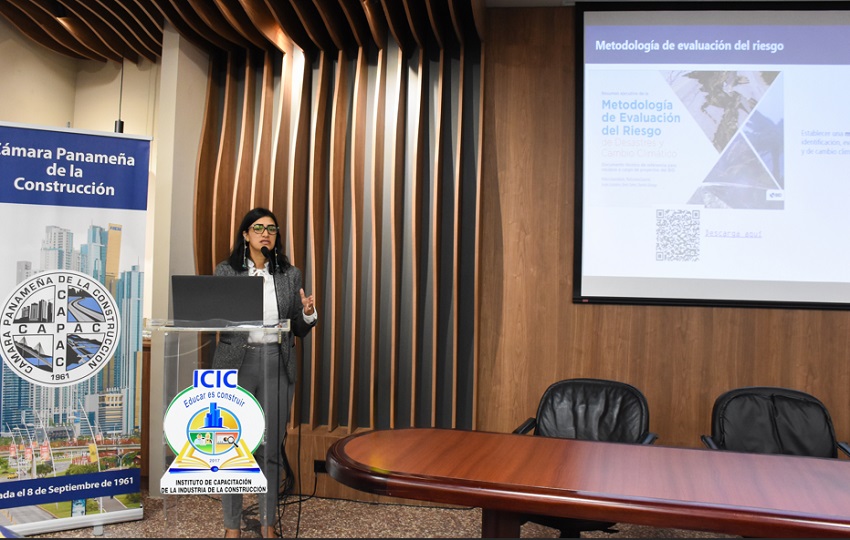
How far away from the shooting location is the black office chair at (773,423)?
11.0 ft

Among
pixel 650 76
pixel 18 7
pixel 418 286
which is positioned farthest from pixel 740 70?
pixel 18 7

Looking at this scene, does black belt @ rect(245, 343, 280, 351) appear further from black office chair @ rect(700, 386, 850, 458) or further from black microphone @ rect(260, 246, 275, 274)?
black office chair @ rect(700, 386, 850, 458)

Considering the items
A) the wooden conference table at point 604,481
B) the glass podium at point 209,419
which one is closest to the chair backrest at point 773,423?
the wooden conference table at point 604,481

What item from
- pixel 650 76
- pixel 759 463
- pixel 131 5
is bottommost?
pixel 759 463

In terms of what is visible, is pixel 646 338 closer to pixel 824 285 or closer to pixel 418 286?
pixel 824 285

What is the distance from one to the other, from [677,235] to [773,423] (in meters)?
1.26

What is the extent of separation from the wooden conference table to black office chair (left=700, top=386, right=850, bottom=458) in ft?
2.61

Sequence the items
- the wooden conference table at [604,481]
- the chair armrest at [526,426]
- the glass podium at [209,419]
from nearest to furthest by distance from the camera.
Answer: the wooden conference table at [604,481]
the glass podium at [209,419]
the chair armrest at [526,426]

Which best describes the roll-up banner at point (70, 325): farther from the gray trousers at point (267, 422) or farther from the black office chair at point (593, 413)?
the black office chair at point (593, 413)

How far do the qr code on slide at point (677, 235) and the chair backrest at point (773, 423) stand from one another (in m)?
0.97

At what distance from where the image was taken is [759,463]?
2.54 metres

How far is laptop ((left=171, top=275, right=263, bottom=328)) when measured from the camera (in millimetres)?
2754

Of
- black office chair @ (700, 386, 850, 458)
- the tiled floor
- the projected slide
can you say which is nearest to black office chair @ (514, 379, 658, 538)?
black office chair @ (700, 386, 850, 458)

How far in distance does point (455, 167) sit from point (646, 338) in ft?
5.42
